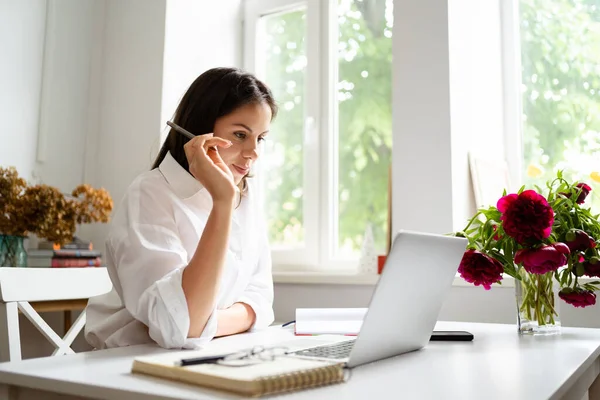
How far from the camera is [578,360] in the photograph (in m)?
0.88

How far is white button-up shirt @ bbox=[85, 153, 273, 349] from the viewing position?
37.9 inches

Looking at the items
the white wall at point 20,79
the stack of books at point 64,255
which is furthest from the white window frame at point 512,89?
the white wall at point 20,79

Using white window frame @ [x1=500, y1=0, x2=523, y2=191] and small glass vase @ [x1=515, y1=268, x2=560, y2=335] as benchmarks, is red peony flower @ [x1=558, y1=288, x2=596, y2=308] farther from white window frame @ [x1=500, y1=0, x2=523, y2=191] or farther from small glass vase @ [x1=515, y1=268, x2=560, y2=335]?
white window frame @ [x1=500, y1=0, x2=523, y2=191]

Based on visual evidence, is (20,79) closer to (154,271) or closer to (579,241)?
(154,271)

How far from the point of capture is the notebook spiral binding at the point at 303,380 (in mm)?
593

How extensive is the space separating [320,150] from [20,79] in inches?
48.4

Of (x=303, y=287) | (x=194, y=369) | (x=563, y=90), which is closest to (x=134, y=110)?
(x=303, y=287)

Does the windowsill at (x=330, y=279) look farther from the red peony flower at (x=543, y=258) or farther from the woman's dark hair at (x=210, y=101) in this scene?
the woman's dark hair at (x=210, y=101)

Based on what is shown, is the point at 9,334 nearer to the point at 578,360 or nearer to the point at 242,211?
the point at 242,211

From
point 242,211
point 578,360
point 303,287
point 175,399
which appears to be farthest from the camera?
point 303,287

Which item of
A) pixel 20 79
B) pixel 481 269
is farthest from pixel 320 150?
pixel 481 269

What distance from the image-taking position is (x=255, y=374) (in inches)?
23.7

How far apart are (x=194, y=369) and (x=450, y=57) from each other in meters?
→ 1.55

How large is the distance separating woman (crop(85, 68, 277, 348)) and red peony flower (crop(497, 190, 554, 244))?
51 cm
